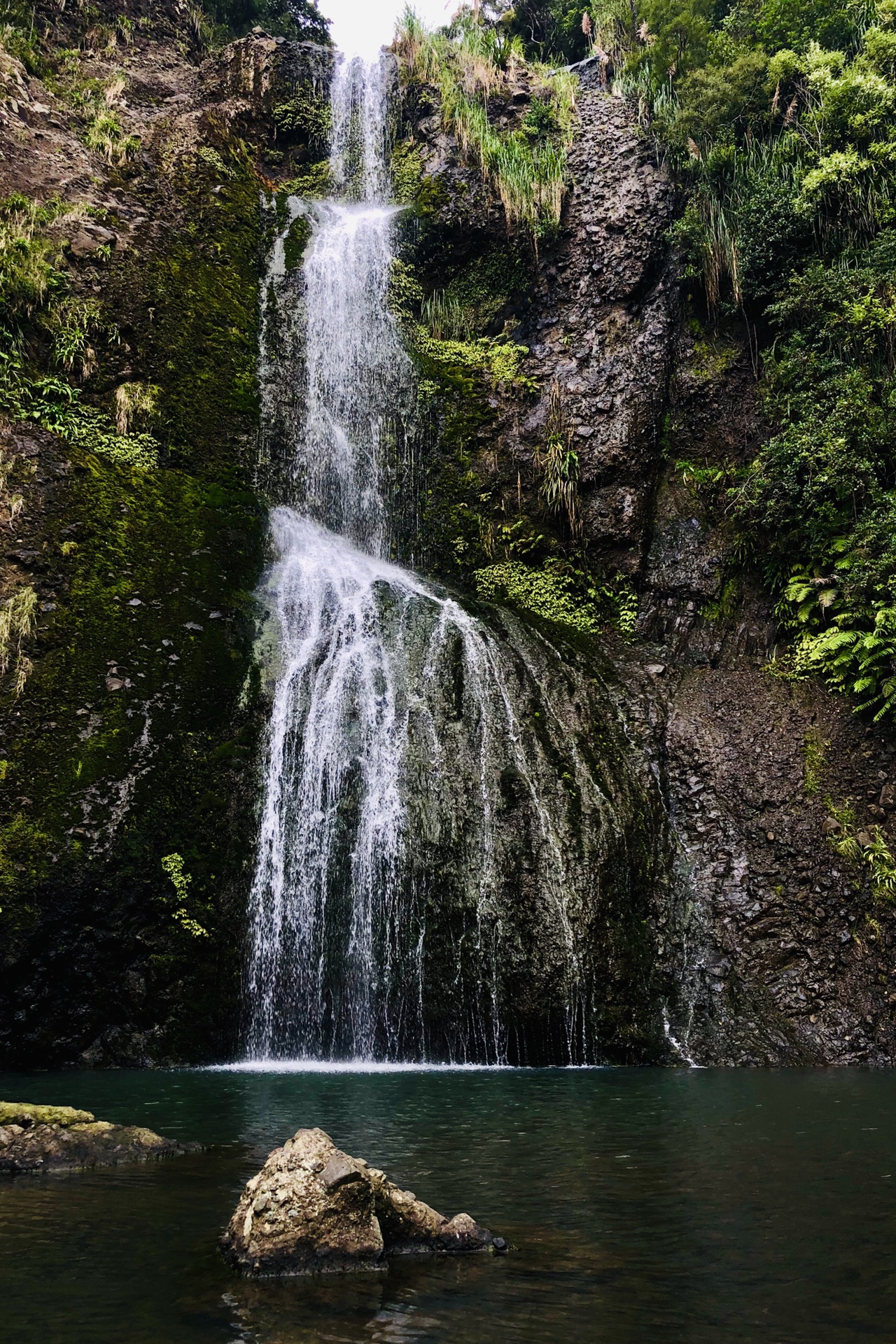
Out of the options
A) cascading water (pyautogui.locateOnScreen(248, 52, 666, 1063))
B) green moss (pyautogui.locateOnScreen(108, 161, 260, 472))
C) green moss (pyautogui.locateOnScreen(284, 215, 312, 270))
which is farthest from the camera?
green moss (pyautogui.locateOnScreen(284, 215, 312, 270))

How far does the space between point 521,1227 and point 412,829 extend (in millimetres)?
6101

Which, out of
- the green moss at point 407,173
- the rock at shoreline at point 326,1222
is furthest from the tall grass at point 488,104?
the rock at shoreline at point 326,1222

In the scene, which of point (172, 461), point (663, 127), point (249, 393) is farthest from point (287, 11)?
point (172, 461)

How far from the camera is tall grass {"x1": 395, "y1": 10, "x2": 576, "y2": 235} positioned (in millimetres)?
16641

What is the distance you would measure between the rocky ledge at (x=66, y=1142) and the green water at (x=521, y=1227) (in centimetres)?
19

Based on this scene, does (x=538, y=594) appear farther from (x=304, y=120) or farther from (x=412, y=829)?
(x=304, y=120)

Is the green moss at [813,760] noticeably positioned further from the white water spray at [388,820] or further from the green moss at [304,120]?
the green moss at [304,120]

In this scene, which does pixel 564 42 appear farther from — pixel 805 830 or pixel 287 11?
pixel 805 830

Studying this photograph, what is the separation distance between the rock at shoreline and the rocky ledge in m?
1.57

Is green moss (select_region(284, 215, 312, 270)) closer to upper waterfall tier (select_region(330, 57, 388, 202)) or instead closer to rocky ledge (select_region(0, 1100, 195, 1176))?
upper waterfall tier (select_region(330, 57, 388, 202))

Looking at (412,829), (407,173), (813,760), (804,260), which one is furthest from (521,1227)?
(407,173)

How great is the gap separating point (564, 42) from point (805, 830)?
22267mm

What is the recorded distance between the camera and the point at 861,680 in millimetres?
10953

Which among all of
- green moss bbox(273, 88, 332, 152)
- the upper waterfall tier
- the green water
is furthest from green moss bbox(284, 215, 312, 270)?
the green water
